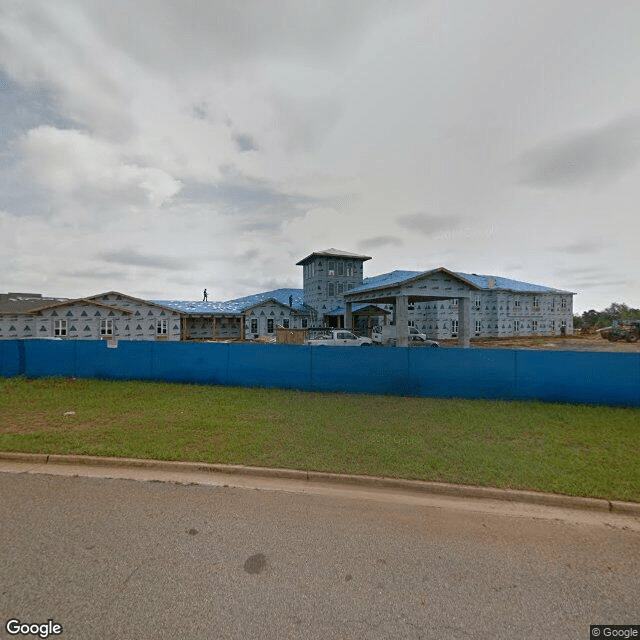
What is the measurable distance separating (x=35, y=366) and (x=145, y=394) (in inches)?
280

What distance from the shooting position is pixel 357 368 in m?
11.5

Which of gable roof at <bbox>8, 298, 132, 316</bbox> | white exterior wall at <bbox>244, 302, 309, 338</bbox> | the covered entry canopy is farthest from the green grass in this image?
white exterior wall at <bbox>244, 302, 309, 338</bbox>

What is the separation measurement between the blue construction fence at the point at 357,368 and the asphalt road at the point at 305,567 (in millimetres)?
6706

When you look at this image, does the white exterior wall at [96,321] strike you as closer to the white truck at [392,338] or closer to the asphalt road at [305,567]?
the white truck at [392,338]

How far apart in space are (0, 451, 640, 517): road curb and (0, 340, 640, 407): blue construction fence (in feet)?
20.7

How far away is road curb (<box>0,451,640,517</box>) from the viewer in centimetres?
459

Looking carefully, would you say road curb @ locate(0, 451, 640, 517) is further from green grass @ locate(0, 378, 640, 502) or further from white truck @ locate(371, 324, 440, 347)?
white truck @ locate(371, 324, 440, 347)

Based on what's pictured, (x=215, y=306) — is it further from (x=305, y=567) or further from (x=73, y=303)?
(x=305, y=567)

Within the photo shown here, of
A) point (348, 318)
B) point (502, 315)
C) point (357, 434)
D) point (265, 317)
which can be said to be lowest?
point (357, 434)

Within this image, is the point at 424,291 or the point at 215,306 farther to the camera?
the point at 215,306

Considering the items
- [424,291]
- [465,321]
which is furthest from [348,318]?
[465,321]

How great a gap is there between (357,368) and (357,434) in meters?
4.48

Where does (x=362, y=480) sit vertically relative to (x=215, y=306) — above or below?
below

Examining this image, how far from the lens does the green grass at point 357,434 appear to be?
17.9 ft
